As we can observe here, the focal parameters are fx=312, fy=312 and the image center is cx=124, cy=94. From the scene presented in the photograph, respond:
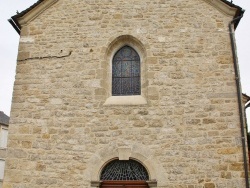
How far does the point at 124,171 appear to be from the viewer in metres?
7.39

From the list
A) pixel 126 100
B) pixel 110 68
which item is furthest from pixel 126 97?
pixel 110 68

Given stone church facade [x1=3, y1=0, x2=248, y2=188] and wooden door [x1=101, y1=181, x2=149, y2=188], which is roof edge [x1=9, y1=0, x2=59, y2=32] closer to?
stone church facade [x1=3, y1=0, x2=248, y2=188]

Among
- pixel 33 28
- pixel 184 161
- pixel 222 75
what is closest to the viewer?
pixel 184 161

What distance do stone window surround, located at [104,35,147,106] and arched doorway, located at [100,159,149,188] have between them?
1454 mm

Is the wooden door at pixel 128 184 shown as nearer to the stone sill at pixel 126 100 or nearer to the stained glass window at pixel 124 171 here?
the stained glass window at pixel 124 171

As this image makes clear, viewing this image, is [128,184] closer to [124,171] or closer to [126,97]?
[124,171]

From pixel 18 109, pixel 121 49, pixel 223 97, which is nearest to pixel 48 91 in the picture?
pixel 18 109

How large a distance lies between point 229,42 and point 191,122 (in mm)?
2332

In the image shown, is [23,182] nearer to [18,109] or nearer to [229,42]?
[18,109]

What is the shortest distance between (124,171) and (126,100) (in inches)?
67.6

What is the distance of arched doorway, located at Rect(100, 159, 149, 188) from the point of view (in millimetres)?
7230

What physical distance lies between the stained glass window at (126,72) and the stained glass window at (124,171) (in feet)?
5.88

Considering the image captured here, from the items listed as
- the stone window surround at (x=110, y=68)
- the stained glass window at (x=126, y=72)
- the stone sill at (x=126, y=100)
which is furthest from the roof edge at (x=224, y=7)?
the stone sill at (x=126, y=100)

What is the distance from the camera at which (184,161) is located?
7102mm
